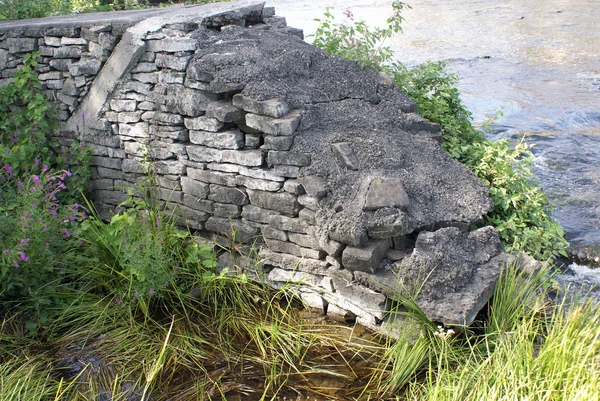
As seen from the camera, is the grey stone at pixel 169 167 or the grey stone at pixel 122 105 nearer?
the grey stone at pixel 169 167

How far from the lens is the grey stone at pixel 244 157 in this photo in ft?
12.4

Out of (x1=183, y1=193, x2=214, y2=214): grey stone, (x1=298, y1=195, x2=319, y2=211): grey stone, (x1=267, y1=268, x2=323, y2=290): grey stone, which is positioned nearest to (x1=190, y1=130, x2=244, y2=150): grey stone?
(x1=183, y1=193, x2=214, y2=214): grey stone

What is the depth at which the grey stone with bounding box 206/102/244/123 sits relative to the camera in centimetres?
385

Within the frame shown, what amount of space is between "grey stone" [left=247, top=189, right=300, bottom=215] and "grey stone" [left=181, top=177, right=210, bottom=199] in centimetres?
37

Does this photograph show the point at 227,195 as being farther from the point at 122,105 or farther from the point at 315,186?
→ the point at 122,105

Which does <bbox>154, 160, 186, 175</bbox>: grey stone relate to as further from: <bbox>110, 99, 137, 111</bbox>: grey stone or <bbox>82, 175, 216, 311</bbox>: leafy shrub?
<bbox>110, 99, 137, 111</bbox>: grey stone

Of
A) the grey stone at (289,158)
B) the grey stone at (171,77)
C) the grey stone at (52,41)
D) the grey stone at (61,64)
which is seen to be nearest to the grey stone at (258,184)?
the grey stone at (289,158)

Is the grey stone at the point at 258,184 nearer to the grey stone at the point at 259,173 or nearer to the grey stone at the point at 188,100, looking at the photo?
the grey stone at the point at 259,173

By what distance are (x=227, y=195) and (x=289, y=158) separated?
22.4 inches

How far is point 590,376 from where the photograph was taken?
2.55m

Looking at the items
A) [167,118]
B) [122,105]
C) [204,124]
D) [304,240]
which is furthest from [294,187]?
[122,105]

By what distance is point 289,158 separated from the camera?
3.69 metres

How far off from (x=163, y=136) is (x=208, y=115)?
0.44m

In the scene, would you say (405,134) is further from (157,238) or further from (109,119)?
(109,119)
